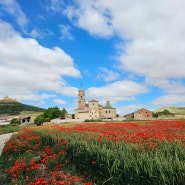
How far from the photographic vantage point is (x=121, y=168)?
5.84 m

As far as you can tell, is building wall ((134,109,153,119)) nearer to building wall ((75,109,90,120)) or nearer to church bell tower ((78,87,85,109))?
building wall ((75,109,90,120))

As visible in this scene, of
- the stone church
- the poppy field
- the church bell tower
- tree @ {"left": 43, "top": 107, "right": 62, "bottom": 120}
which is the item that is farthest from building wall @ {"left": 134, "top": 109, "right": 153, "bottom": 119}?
the poppy field

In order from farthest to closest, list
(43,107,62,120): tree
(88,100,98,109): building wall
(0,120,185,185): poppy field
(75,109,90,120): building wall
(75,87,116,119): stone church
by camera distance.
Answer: (88,100,98,109): building wall < (75,87,116,119): stone church < (75,109,90,120): building wall < (43,107,62,120): tree < (0,120,185,185): poppy field

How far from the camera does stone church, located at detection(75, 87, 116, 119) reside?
99750 millimetres

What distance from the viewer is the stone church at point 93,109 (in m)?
99.8

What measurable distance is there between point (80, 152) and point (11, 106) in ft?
554

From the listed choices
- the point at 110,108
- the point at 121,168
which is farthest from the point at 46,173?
the point at 110,108

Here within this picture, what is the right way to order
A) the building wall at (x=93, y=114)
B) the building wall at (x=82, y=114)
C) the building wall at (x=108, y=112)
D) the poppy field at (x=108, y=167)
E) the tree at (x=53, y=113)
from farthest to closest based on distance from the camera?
the building wall at (x=108, y=112)
the building wall at (x=82, y=114)
the building wall at (x=93, y=114)
the tree at (x=53, y=113)
the poppy field at (x=108, y=167)

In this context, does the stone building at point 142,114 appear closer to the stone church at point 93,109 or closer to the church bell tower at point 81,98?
the stone church at point 93,109

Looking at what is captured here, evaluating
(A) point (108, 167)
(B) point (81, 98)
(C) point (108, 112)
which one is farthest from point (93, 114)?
(A) point (108, 167)

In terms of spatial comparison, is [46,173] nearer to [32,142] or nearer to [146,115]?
[32,142]

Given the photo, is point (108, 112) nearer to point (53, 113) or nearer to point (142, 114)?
point (142, 114)

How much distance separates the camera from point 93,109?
326 ft

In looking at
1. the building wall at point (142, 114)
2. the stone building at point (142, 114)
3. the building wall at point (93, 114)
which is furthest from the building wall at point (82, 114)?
the building wall at point (142, 114)
